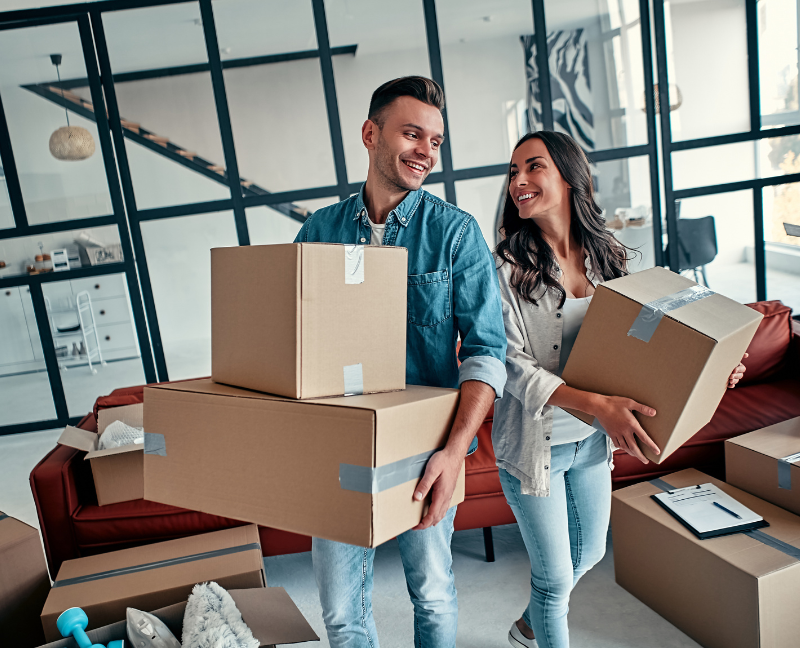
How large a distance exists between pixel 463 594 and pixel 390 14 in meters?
3.33

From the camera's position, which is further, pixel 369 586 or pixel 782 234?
pixel 782 234

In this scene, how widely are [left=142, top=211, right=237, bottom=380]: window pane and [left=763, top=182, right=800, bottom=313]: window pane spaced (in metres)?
3.56

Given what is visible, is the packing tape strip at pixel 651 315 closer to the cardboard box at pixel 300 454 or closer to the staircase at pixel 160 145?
the cardboard box at pixel 300 454

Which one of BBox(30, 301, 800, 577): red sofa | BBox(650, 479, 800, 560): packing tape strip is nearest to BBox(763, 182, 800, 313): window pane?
BBox(30, 301, 800, 577): red sofa

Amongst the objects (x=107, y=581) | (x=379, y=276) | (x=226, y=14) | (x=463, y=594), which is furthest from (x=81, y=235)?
(x=379, y=276)

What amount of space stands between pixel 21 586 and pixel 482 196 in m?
3.19

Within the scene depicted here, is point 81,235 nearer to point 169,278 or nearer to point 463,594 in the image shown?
point 169,278

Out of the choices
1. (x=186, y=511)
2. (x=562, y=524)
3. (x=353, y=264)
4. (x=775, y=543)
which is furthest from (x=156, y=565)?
(x=775, y=543)

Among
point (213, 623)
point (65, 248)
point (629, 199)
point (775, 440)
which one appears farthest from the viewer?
point (629, 199)

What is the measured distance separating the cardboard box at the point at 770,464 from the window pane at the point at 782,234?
8.78 ft

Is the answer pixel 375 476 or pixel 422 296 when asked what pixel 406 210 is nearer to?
pixel 422 296

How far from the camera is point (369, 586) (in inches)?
45.2

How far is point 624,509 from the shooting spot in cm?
164

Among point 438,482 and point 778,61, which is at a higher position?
point 778,61
